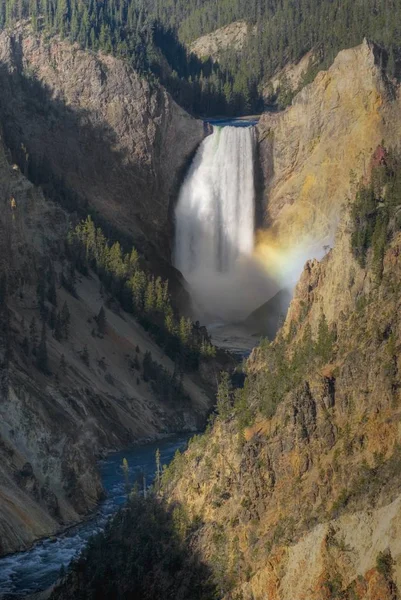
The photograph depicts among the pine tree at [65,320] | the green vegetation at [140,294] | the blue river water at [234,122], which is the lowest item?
the pine tree at [65,320]

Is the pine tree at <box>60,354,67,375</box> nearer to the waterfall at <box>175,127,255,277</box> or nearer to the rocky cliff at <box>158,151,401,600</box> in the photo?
the rocky cliff at <box>158,151,401,600</box>

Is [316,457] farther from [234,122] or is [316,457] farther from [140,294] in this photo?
[234,122]

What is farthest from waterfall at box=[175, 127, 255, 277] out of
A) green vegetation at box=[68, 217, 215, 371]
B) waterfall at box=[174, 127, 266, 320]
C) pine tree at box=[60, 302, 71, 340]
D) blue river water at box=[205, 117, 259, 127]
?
pine tree at box=[60, 302, 71, 340]

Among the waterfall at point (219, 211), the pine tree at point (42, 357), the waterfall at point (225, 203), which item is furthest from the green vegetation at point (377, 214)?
the waterfall at point (225, 203)

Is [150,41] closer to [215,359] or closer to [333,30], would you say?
[333,30]

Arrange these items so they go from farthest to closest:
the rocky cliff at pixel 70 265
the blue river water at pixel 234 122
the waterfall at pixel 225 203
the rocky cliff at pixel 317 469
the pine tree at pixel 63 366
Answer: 1. the blue river water at pixel 234 122
2. the waterfall at pixel 225 203
3. the pine tree at pixel 63 366
4. the rocky cliff at pixel 70 265
5. the rocky cliff at pixel 317 469

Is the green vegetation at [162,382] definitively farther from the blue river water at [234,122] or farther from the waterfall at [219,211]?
the blue river water at [234,122]
